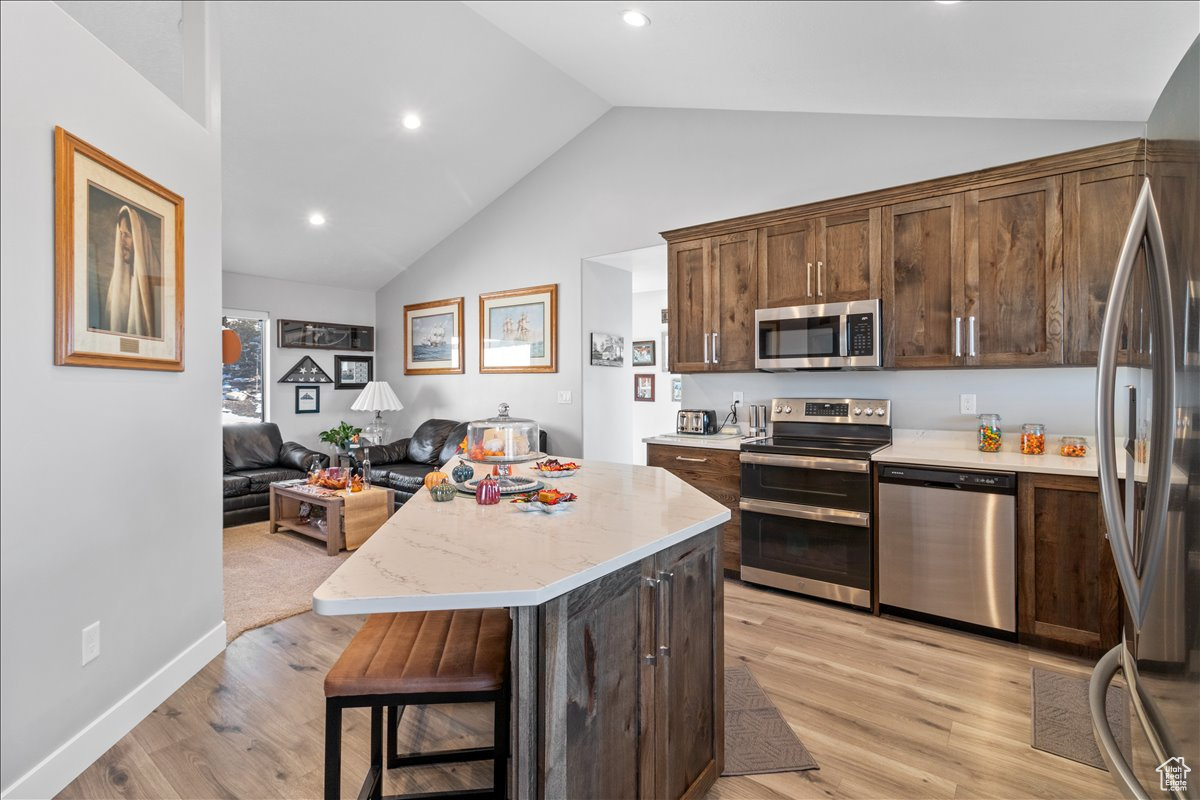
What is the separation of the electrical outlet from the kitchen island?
1.18m

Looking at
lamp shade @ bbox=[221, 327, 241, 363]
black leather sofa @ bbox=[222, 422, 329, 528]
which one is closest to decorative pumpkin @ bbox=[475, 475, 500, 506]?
lamp shade @ bbox=[221, 327, 241, 363]

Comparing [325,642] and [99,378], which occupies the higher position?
[99,378]

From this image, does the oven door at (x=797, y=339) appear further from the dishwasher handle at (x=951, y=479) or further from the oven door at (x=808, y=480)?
the dishwasher handle at (x=951, y=479)

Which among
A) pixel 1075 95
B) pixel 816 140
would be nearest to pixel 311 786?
pixel 1075 95

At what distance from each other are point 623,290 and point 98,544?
437 cm

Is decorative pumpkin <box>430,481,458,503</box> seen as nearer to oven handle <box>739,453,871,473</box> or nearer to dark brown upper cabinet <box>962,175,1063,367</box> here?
oven handle <box>739,453,871,473</box>

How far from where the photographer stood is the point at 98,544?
1975 millimetres

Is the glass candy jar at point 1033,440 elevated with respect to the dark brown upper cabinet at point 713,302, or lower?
lower

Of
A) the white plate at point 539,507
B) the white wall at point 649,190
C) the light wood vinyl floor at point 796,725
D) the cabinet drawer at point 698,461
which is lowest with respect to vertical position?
the light wood vinyl floor at point 796,725

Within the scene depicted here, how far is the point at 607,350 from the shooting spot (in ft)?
17.7

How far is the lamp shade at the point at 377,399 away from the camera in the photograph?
20.3 ft

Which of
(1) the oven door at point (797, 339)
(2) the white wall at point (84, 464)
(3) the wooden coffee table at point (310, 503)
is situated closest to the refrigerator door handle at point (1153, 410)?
(1) the oven door at point (797, 339)

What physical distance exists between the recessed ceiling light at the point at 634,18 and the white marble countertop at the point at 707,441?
237cm

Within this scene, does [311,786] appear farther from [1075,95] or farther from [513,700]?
[1075,95]
